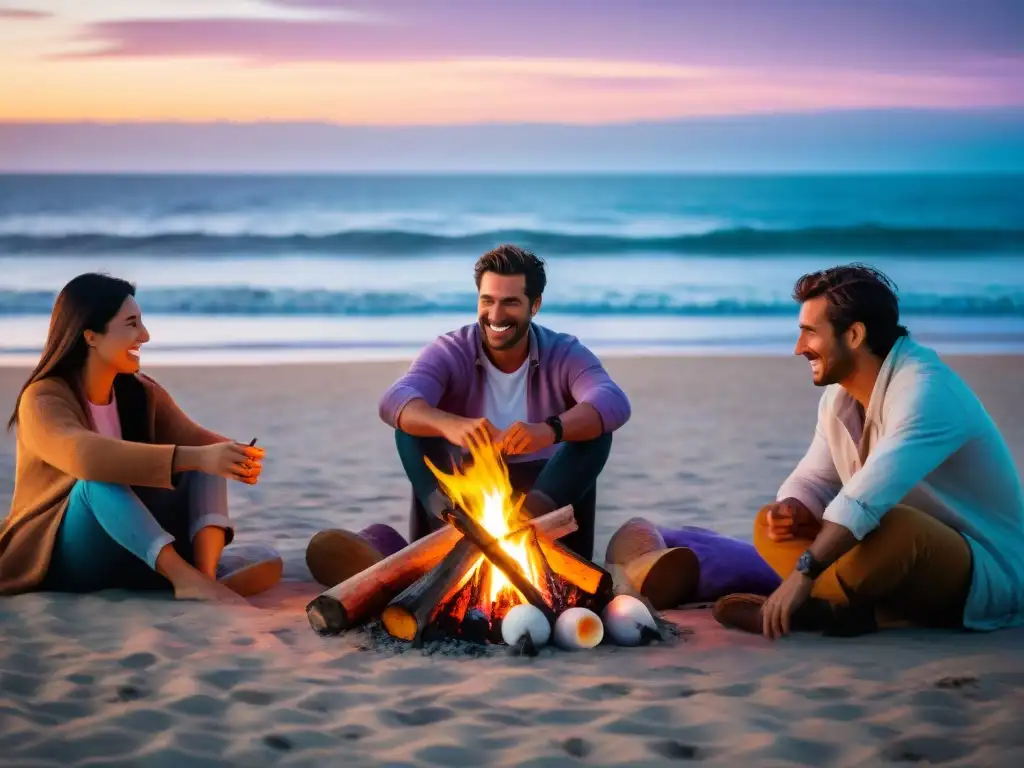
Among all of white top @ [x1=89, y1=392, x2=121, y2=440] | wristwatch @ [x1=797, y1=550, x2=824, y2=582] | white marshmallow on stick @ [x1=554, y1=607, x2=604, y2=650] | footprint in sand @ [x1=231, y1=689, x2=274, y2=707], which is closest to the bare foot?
white top @ [x1=89, y1=392, x2=121, y2=440]

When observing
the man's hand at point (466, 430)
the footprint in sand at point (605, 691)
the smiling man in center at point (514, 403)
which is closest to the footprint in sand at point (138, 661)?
the smiling man in center at point (514, 403)

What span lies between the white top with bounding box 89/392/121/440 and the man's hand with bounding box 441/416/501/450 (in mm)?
1217

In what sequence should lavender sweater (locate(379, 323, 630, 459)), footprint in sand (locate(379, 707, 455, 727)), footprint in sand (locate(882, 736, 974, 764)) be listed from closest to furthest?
footprint in sand (locate(882, 736, 974, 764)) < footprint in sand (locate(379, 707, 455, 727)) < lavender sweater (locate(379, 323, 630, 459))

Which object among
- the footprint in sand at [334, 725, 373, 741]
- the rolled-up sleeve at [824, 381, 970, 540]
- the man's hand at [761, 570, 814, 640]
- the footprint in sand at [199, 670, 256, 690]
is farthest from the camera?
Result: the man's hand at [761, 570, 814, 640]

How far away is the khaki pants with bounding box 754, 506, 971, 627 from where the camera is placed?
13.5 ft

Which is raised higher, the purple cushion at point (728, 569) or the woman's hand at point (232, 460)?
the woman's hand at point (232, 460)

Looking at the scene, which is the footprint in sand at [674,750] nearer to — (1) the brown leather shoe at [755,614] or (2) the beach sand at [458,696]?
(2) the beach sand at [458,696]

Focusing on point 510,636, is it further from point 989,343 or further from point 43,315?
point 43,315

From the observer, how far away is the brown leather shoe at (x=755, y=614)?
4344 millimetres

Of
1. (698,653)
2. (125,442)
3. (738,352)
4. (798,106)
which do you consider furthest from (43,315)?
(798,106)

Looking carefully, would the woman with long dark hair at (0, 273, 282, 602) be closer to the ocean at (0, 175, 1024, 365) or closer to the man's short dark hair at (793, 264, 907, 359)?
the man's short dark hair at (793, 264, 907, 359)

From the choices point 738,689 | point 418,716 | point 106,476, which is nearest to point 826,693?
point 738,689

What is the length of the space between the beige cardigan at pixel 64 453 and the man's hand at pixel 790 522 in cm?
205

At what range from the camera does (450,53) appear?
26375 millimetres
